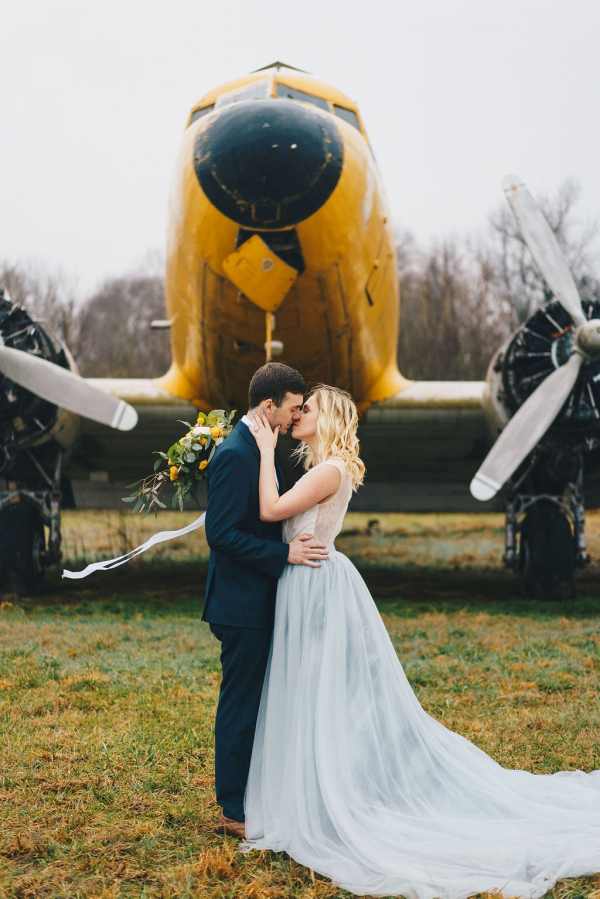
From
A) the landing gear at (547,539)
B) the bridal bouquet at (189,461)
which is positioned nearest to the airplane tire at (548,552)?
the landing gear at (547,539)

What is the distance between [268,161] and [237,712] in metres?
Answer: 4.66

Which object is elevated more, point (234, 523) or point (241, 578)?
point (234, 523)

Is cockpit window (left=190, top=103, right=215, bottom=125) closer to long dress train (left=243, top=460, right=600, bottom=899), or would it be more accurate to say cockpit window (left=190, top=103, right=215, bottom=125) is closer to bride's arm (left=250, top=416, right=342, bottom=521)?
bride's arm (left=250, top=416, right=342, bottom=521)

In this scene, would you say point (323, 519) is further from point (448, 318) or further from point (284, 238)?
point (448, 318)

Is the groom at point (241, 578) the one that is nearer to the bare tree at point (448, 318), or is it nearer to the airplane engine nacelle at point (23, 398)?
the airplane engine nacelle at point (23, 398)

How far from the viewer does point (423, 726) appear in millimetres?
3061

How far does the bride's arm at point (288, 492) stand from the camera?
292 cm

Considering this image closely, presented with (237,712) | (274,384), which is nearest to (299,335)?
(274,384)

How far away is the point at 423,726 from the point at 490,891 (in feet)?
2.32

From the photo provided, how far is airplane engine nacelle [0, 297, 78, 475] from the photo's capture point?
8.05m

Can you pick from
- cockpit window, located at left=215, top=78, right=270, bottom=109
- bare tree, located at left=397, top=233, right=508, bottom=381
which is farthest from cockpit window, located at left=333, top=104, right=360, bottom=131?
bare tree, located at left=397, top=233, right=508, bottom=381

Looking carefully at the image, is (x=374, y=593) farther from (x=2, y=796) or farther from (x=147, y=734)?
(x=2, y=796)

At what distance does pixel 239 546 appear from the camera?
2.88m

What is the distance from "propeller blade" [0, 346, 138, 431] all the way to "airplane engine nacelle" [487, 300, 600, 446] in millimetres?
3911
